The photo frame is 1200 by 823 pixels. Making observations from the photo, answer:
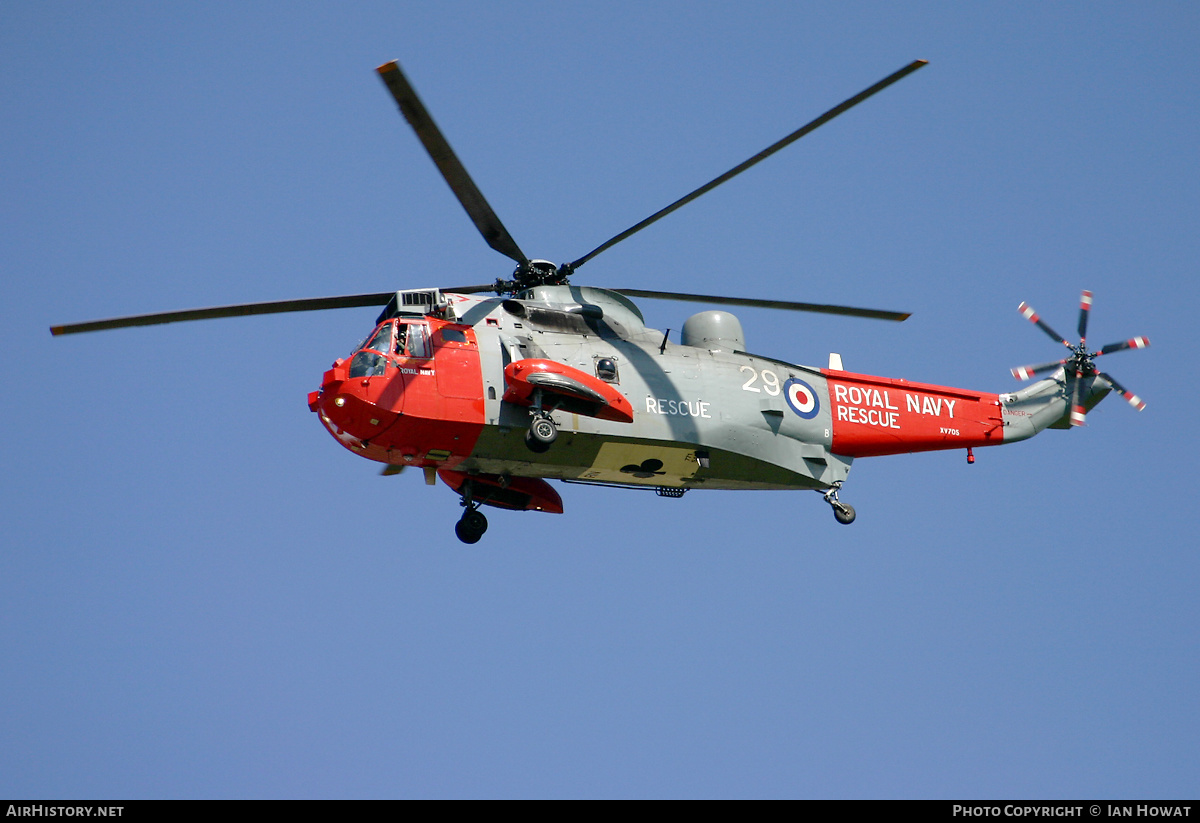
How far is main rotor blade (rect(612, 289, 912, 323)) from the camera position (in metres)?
23.5

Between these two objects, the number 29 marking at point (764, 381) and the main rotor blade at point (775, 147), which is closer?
the main rotor blade at point (775, 147)

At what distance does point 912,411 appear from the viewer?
25.7 m

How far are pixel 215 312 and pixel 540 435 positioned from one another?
5831 millimetres

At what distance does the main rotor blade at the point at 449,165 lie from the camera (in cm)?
1867

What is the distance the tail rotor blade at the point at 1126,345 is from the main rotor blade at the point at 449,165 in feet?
44.6

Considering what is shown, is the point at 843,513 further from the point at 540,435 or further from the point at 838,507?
the point at 540,435

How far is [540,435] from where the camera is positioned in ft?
69.0

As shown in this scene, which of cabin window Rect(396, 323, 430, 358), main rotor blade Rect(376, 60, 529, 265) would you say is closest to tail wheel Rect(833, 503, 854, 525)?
main rotor blade Rect(376, 60, 529, 265)

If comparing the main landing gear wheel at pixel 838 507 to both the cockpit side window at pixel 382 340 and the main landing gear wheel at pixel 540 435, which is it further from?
the cockpit side window at pixel 382 340

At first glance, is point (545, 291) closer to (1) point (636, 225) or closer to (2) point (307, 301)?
(1) point (636, 225)

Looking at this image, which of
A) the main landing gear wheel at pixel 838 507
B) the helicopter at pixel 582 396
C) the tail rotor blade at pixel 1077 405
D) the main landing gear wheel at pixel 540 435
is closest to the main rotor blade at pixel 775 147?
the helicopter at pixel 582 396

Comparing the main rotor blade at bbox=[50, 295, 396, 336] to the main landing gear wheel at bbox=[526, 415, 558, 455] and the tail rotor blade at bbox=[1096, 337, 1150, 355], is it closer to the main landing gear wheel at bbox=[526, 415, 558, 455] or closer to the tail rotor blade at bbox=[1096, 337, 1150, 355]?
the main landing gear wheel at bbox=[526, 415, 558, 455]
